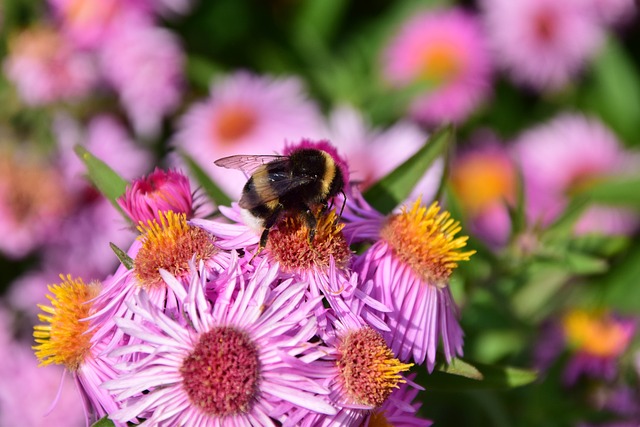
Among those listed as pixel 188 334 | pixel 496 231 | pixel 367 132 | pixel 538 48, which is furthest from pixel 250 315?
pixel 538 48

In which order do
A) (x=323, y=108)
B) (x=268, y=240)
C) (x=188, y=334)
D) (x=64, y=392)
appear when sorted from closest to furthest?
(x=188, y=334), (x=268, y=240), (x=64, y=392), (x=323, y=108)

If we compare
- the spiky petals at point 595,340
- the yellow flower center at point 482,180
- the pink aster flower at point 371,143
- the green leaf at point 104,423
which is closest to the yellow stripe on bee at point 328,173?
the green leaf at point 104,423

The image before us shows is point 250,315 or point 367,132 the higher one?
point 367,132

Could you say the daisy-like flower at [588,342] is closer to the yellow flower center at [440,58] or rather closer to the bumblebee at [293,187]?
the bumblebee at [293,187]

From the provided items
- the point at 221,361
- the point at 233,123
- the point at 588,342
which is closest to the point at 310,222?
the point at 221,361

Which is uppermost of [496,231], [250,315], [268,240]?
[268,240]

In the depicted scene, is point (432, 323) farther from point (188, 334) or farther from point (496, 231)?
point (496, 231)
